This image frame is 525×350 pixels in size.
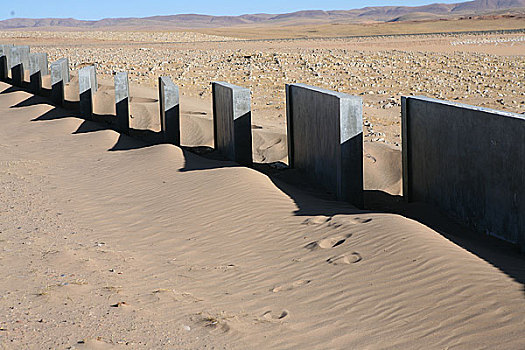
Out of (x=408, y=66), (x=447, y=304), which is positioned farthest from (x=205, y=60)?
(x=447, y=304)

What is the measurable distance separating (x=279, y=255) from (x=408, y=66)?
→ 21368mm

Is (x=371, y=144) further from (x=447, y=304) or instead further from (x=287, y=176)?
(x=447, y=304)

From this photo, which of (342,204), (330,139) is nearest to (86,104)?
(330,139)

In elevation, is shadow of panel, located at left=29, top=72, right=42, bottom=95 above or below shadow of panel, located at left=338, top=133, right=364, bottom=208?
above

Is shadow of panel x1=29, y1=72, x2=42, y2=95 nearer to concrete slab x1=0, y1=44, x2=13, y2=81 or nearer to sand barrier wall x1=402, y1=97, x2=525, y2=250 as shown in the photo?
concrete slab x1=0, y1=44, x2=13, y2=81

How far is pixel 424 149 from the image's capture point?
8.42m

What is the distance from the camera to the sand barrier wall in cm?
658

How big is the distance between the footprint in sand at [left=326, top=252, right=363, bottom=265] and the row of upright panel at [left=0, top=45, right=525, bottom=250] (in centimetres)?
164

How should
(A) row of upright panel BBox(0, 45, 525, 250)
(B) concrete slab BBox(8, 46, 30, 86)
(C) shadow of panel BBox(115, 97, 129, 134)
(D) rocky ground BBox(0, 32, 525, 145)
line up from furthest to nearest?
(B) concrete slab BBox(8, 46, 30, 86)
(D) rocky ground BBox(0, 32, 525, 145)
(C) shadow of panel BBox(115, 97, 129, 134)
(A) row of upright panel BBox(0, 45, 525, 250)

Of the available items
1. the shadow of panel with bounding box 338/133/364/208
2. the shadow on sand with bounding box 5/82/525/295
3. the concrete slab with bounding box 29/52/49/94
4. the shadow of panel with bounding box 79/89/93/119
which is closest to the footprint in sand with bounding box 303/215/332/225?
the shadow on sand with bounding box 5/82/525/295

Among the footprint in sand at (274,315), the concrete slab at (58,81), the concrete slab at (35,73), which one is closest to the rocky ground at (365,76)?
the concrete slab at (35,73)

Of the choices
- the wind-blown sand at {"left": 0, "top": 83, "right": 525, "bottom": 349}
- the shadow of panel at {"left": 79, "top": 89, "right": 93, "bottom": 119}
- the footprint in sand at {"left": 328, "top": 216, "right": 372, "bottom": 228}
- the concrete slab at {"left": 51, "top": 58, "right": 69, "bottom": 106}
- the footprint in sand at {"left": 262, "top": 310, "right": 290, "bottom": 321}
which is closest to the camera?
the wind-blown sand at {"left": 0, "top": 83, "right": 525, "bottom": 349}

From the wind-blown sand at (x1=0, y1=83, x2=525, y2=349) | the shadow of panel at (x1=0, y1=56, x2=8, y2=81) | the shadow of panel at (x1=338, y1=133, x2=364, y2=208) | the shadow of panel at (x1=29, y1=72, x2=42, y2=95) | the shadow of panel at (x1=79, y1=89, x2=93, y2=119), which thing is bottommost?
the wind-blown sand at (x1=0, y1=83, x2=525, y2=349)

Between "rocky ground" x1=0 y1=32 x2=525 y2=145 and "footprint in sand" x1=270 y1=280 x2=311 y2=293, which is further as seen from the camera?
"rocky ground" x1=0 y1=32 x2=525 y2=145
